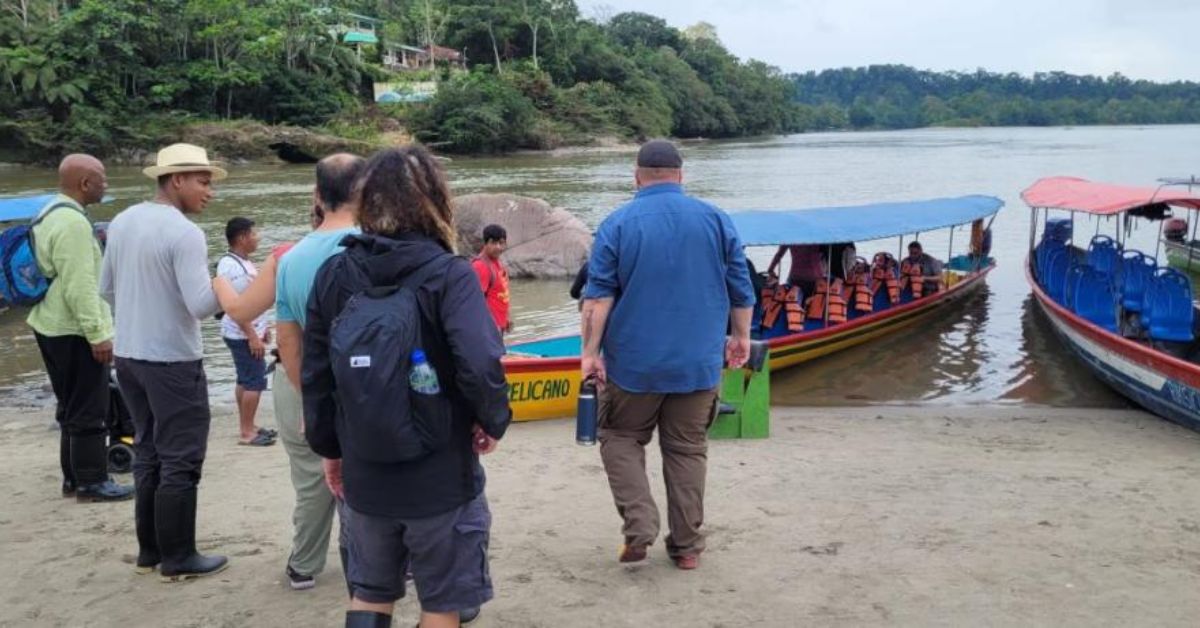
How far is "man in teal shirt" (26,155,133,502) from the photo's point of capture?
4.65 m

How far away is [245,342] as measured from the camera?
682 centimetres

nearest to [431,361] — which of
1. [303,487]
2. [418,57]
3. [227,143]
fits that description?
[303,487]

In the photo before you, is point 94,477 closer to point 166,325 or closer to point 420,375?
point 166,325

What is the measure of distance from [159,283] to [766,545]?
116 inches

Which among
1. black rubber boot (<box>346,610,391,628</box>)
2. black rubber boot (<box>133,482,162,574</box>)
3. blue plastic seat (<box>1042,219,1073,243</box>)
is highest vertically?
blue plastic seat (<box>1042,219,1073,243</box>)

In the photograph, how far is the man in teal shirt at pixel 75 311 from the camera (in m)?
4.65

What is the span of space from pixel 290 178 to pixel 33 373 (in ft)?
104

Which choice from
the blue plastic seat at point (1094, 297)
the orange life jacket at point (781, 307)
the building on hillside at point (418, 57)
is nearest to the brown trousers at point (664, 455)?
the orange life jacket at point (781, 307)

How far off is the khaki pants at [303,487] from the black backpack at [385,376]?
46.3 inches

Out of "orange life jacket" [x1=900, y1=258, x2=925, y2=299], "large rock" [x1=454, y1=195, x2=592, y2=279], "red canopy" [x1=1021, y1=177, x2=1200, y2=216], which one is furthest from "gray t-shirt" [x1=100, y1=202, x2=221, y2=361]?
"large rock" [x1=454, y1=195, x2=592, y2=279]

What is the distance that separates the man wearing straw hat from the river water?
6.30m

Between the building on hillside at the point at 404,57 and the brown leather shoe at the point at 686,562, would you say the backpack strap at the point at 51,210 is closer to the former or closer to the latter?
the brown leather shoe at the point at 686,562

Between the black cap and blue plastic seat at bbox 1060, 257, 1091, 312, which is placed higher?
the black cap

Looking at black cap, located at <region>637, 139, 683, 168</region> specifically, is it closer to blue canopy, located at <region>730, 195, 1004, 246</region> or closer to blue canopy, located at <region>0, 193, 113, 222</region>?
blue canopy, located at <region>730, 195, 1004, 246</region>
